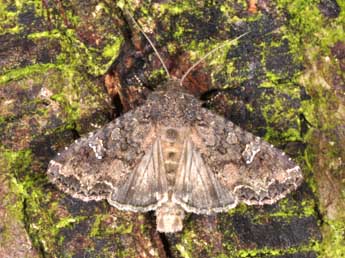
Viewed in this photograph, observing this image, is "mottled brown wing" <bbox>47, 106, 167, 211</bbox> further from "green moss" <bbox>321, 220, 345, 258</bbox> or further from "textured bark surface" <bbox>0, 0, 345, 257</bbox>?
"green moss" <bbox>321, 220, 345, 258</bbox>

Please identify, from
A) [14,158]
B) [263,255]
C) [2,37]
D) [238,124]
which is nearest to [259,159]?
[238,124]

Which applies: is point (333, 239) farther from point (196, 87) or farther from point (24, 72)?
point (24, 72)

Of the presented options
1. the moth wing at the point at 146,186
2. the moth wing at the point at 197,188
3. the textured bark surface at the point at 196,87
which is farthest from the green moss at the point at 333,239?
the moth wing at the point at 146,186

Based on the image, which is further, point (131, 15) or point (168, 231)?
point (131, 15)

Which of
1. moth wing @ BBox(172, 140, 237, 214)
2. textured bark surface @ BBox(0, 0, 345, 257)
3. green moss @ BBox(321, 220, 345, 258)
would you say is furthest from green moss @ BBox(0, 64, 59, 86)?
green moss @ BBox(321, 220, 345, 258)

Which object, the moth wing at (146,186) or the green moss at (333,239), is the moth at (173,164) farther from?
the green moss at (333,239)

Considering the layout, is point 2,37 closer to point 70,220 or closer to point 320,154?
point 70,220

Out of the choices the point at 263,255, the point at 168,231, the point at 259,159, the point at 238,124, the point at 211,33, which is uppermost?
the point at 211,33
